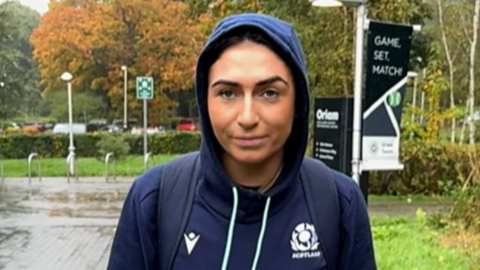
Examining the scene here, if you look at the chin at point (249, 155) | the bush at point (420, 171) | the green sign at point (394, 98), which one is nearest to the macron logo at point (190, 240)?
the chin at point (249, 155)

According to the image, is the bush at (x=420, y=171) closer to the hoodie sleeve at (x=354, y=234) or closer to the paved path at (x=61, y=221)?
the paved path at (x=61, y=221)

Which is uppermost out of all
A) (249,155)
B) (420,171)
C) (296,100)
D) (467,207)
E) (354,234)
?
(296,100)

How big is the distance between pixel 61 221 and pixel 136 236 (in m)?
10.4

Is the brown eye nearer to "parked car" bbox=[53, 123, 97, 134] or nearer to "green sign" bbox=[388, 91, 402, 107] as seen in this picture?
"green sign" bbox=[388, 91, 402, 107]

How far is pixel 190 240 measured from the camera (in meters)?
1.29

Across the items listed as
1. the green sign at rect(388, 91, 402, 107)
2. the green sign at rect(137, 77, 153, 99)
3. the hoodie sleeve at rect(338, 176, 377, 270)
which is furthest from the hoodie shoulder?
the green sign at rect(137, 77, 153, 99)

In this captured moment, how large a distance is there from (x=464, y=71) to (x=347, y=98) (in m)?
23.0

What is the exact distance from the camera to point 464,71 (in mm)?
28719

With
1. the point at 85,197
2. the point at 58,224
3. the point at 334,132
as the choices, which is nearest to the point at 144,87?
the point at 85,197

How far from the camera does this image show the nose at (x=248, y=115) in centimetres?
125

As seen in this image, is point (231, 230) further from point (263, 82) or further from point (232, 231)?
point (263, 82)

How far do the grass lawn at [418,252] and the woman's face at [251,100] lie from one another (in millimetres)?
4471

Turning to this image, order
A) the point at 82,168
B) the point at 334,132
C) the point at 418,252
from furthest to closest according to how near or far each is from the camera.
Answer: the point at 82,168 < the point at 334,132 < the point at 418,252

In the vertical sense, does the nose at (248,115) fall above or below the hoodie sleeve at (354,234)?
above
